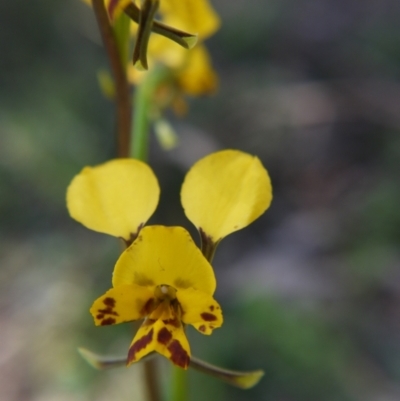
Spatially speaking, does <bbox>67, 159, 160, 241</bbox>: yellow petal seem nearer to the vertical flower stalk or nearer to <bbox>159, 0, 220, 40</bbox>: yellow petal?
the vertical flower stalk

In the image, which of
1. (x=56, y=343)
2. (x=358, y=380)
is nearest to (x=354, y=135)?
(x=358, y=380)

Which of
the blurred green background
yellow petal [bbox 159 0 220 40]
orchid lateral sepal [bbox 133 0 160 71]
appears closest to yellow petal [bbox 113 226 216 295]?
orchid lateral sepal [bbox 133 0 160 71]

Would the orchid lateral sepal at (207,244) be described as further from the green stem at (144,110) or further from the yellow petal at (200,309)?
the green stem at (144,110)

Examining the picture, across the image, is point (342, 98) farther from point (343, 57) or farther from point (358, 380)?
point (358, 380)

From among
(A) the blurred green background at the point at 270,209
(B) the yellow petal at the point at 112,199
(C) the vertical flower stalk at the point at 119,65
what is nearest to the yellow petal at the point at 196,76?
(C) the vertical flower stalk at the point at 119,65

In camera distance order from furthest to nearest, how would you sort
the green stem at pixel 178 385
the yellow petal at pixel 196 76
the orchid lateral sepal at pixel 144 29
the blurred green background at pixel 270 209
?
the blurred green background at pixel 270 209 < the yellow petal at pixel 196 76 < the green stem at pixel 178 385 < the orchid lateral sepal at pixel 144 29

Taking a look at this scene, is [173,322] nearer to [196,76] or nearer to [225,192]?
[225,192]
